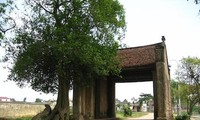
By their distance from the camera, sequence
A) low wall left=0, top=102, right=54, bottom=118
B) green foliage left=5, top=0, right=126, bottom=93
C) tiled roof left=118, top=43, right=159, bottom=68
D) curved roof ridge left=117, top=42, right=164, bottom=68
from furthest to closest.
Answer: low wall left=0, top=102, right=54, bottom=118, tiled roof left=118, top=43, right=159, bottom=68, curved roof ridge left=117, top=42, right=164, bottom=68, green foliage left=5, top=0, right=126, bottom=93

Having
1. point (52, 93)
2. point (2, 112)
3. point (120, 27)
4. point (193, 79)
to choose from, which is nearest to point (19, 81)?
point (52, 93)

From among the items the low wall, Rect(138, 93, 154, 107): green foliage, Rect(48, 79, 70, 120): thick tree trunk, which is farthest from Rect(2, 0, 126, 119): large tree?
Rect(138, 93, 154, 107): green foliage

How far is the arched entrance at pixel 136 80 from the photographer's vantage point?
788 inches

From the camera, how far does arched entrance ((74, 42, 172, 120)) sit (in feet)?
65.7

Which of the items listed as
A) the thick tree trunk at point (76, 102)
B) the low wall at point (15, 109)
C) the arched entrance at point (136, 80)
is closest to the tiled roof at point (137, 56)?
the arched entrance at point (136, 80)

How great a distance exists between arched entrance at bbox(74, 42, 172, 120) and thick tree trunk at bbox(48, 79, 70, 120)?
1980mm

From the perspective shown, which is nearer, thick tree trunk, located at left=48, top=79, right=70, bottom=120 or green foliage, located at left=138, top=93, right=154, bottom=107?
thick tree trunk, located at left=48, top=79, right=70, bottom=120

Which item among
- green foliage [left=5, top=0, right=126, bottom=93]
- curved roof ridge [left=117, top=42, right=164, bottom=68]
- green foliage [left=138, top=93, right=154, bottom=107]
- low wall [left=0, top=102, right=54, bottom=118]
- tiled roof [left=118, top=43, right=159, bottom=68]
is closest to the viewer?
green foliage [left=5, top=0, right=126, bottom=93]

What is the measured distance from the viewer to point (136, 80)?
27.6m

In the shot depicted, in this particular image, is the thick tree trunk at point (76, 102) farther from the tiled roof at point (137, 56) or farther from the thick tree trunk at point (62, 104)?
the tiled roof at point (137, 56)

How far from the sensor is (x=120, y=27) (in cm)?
2108

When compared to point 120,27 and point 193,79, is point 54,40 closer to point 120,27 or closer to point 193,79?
point 120,27

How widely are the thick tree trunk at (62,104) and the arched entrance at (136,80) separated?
1.98 m

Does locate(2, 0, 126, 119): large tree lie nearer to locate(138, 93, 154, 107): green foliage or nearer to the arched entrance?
the arched entrance
